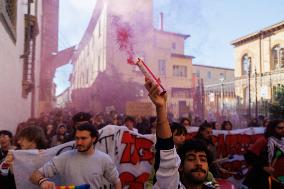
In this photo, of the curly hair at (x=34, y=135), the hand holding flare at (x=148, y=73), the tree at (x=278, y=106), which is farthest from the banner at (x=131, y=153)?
the tree at (x=278, y=106)

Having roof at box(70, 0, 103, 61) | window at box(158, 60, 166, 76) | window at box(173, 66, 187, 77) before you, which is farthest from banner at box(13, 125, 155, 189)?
window at box(173, 66, 187, 77)

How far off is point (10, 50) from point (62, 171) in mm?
6345

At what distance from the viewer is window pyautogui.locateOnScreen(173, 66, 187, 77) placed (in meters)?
33.8

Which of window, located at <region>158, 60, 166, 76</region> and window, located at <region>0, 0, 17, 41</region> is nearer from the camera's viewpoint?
window, located at <region>0, 0, 17, 41</region>

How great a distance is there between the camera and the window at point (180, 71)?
33.8 meters

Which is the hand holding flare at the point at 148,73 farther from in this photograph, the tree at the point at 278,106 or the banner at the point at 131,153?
the tree at the point at 278,106

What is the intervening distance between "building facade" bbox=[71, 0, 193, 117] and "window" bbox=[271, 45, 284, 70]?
7816 millimetres

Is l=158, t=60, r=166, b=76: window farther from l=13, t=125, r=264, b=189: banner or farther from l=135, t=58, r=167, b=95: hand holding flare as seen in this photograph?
l=135, t=58, r=167, b=95: hand holding flare

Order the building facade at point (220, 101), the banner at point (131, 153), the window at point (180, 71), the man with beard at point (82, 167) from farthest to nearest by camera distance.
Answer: the window at point (180, 71), the building facade at point (220, 101), the banner at point (131, 153), the man with beard at point (82, 167)

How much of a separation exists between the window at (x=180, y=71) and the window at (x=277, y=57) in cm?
810

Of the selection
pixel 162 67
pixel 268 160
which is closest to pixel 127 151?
pixel 268 160

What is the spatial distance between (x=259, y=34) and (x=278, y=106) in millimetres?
16657

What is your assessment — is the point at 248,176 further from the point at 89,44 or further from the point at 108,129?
the point at 89,44

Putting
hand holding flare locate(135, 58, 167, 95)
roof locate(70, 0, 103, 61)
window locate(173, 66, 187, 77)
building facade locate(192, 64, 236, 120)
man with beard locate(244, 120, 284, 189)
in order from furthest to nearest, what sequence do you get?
window locate(173, 66, 187, 77), roof locate(70, 0, 103, 61), building facade locate(192, 64, 236, 120), man with beard locate(244, 120, 284, 189), hand holding flare locate(135, 58, 167, 95)
